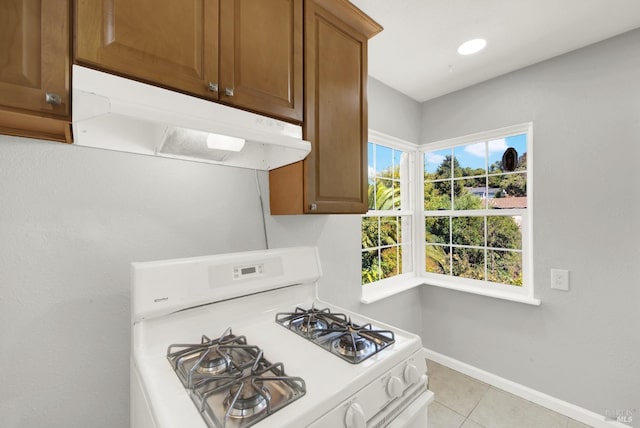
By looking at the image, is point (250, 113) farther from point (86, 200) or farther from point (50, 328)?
point (50, 328)

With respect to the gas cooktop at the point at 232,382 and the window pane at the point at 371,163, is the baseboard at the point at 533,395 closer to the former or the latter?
the window pane at the point at 371,163

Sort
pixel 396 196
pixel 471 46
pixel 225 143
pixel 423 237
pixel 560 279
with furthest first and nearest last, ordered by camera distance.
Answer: pixel 423 237 < pixel 396 196 < pixel 560 279 < pixel 471 46 < pixel 225 143

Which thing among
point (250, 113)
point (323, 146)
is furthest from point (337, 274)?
point (250, 113)

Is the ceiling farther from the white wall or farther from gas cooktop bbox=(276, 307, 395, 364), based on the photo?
gas cooktop bbox=(276, 307, 395, 364)

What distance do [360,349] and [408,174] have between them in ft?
7.17

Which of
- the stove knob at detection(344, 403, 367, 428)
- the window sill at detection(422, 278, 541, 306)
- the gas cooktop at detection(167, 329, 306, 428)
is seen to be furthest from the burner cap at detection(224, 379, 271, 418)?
the window sill at detection(422, 278, 541, 306)

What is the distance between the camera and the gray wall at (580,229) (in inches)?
66.5

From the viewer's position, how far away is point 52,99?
0.69 meters

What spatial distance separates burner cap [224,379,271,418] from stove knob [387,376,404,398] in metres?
0.39

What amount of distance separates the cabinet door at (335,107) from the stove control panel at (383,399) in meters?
0.72

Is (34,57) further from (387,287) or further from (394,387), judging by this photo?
(387,287)

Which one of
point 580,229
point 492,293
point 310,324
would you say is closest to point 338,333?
point 310,324

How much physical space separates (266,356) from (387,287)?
174cm

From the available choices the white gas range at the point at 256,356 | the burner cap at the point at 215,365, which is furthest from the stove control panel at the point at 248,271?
the burner cap at the point at 215,365
